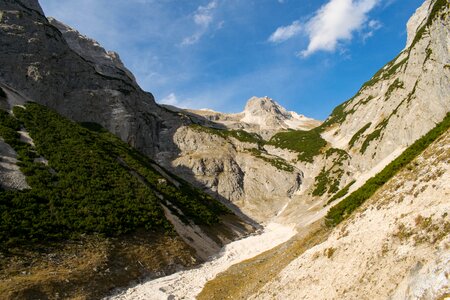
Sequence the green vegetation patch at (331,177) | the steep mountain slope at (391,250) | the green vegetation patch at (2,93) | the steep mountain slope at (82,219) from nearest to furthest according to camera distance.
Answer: the steep mountain slope at (391,250) → the steep mountain slope at (82,219) → the green vegetation patch at (2,93) → the green vegetation patch at (331,177)

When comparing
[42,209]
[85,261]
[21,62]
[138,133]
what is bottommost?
[85,261]

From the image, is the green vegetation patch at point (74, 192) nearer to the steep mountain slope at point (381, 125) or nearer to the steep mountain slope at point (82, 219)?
the steep mountain slope at point (82, 219)

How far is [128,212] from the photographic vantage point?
42.4m

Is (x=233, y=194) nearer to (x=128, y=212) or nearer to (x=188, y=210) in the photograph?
(x=188, y=210)

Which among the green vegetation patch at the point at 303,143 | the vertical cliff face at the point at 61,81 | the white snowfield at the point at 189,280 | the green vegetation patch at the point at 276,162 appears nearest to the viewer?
the white snowfield at the point at 189,280

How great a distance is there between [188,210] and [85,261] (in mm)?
26696

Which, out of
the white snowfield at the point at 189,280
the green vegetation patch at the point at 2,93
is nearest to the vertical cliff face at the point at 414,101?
the white snowfield at the point at 189,280

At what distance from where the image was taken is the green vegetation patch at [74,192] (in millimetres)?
33500

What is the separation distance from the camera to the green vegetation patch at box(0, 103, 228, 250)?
110 ft

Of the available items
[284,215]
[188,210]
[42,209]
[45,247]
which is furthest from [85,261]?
[284,215]

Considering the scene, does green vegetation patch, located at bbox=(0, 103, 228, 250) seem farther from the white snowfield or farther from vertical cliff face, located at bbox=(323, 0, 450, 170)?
vertical cliff face, located at bbox=(323, 0, 450, 170)

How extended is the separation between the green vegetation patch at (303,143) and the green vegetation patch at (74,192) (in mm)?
51639

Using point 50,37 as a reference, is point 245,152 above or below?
below

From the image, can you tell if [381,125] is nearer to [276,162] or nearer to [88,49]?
[276,162]
